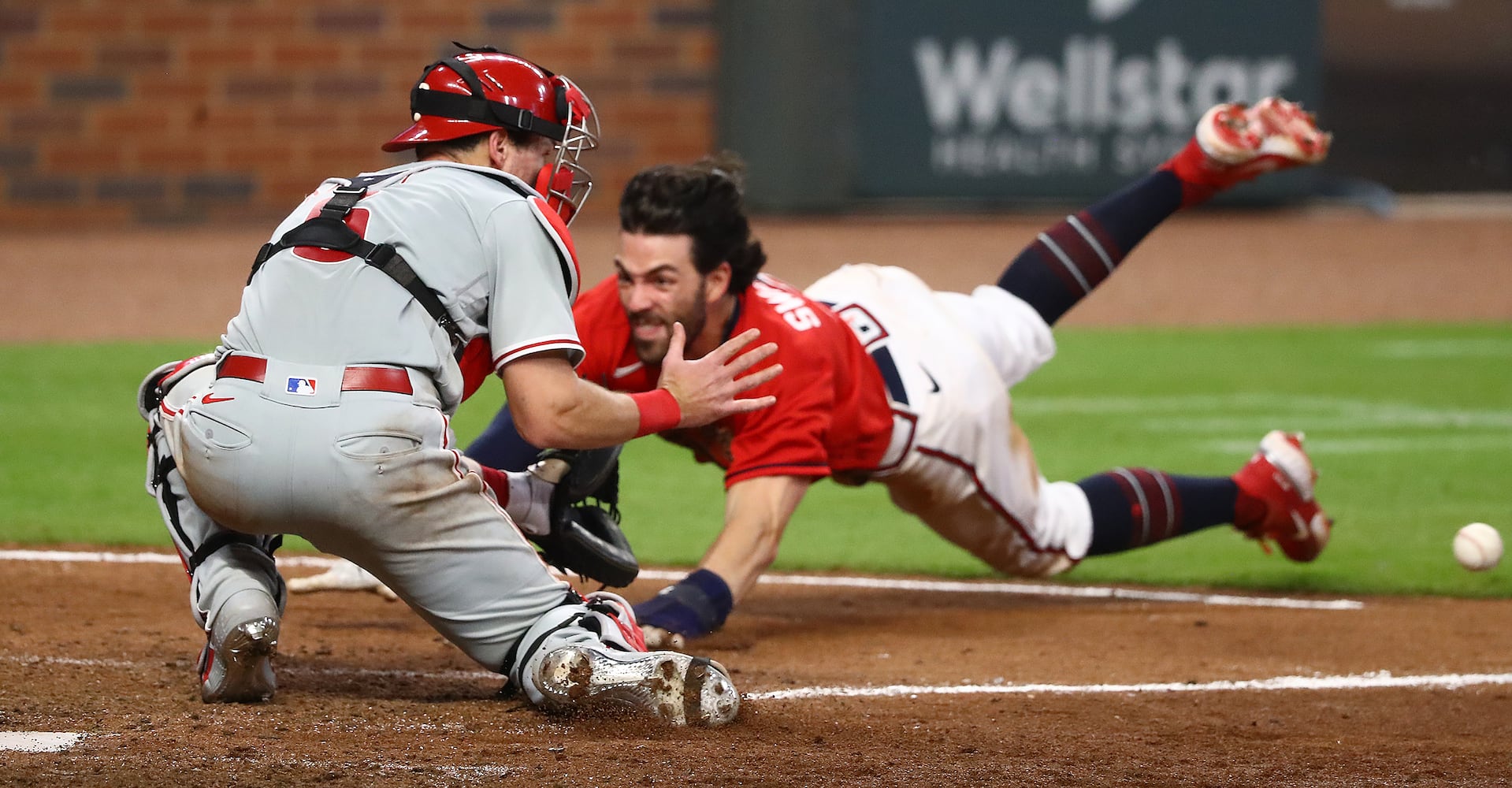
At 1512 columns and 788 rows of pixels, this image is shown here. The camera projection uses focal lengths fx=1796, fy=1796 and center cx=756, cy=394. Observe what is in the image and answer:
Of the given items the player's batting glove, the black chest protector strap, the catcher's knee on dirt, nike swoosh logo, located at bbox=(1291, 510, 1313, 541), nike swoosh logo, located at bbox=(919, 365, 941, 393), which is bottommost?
nike swoosh logo, located at bbox=(1291, 510, 1313, 541)

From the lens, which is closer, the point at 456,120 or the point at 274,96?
the point at 456,120

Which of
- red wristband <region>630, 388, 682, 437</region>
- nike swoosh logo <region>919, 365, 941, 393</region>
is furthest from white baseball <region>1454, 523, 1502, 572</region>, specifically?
red wristband <region>630, 388, 682, 437</region>

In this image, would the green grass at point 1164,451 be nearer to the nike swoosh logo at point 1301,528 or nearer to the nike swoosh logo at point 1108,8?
the nike swoosh logo at point 1301,528

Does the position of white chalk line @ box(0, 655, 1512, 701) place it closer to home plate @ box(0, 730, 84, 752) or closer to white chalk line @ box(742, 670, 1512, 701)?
white chalk line @ box(742, 670, 1512, 701)

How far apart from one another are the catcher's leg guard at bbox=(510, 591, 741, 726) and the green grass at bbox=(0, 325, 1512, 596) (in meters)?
2.11

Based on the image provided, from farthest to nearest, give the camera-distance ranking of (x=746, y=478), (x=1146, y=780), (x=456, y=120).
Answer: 1. (x=746, y=478)
2. (x=456, y=120)
3. (x=1146, y=780)

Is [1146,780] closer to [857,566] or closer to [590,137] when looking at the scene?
[590,137]

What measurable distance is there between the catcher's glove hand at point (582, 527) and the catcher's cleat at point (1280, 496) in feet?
6.42

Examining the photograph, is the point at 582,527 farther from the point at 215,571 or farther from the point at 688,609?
the point at 215,571

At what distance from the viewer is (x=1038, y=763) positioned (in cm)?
317

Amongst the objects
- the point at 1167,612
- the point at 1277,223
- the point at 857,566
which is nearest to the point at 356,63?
the point at 1277,223

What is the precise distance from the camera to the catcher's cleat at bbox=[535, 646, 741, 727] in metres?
3.26

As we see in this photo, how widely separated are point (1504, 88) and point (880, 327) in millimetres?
14553

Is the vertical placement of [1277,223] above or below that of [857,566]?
below
